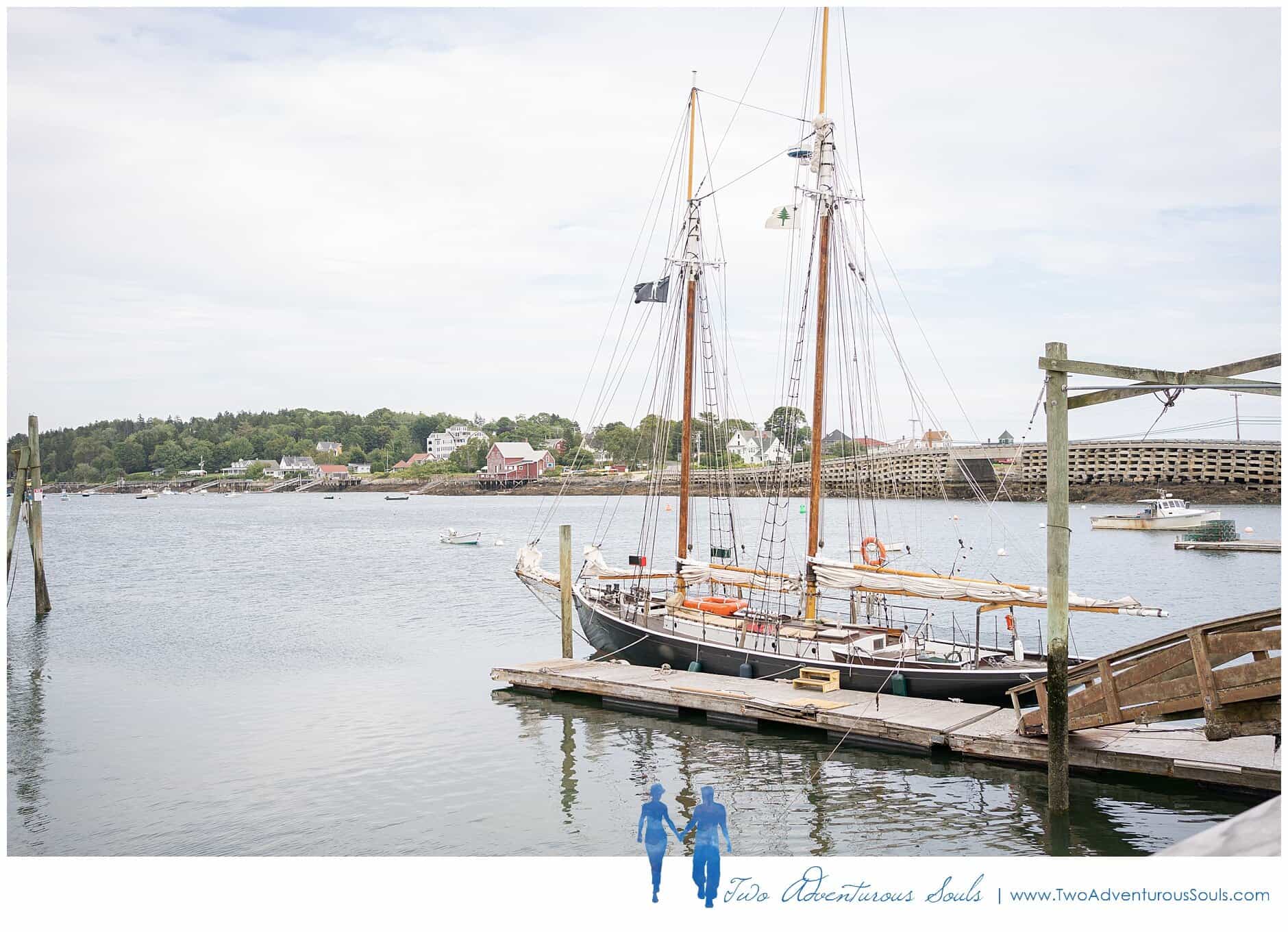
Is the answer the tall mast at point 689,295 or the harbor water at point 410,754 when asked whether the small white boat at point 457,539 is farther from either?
the tall mast at point 689,295

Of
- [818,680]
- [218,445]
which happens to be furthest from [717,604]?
[218,445]

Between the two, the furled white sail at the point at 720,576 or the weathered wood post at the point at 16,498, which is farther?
the weathered wood post at the point at 16,498

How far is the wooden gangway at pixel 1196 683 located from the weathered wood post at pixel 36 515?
26935mm

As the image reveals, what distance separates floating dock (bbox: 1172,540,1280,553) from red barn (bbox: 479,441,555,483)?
102730mm

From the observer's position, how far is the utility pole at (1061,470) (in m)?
11.4

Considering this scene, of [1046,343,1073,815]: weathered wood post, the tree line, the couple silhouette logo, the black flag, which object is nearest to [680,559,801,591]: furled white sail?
the black flag

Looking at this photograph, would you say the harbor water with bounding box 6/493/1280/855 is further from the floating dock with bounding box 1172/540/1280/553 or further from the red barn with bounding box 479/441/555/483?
the red barn with bounding box 479/441/555/483

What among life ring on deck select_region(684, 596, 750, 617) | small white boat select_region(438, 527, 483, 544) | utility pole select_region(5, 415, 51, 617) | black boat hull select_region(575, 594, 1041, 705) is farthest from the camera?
small white boat select_region(438, 527, 483, 544)

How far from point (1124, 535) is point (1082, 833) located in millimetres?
57476

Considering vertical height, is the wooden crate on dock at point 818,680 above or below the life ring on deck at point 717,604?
below

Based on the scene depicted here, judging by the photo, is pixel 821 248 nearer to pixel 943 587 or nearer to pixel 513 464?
pixel 943 587

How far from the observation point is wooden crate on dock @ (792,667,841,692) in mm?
17328

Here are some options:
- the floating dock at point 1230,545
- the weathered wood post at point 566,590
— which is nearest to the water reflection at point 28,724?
the weathered wood post at point 566,590
